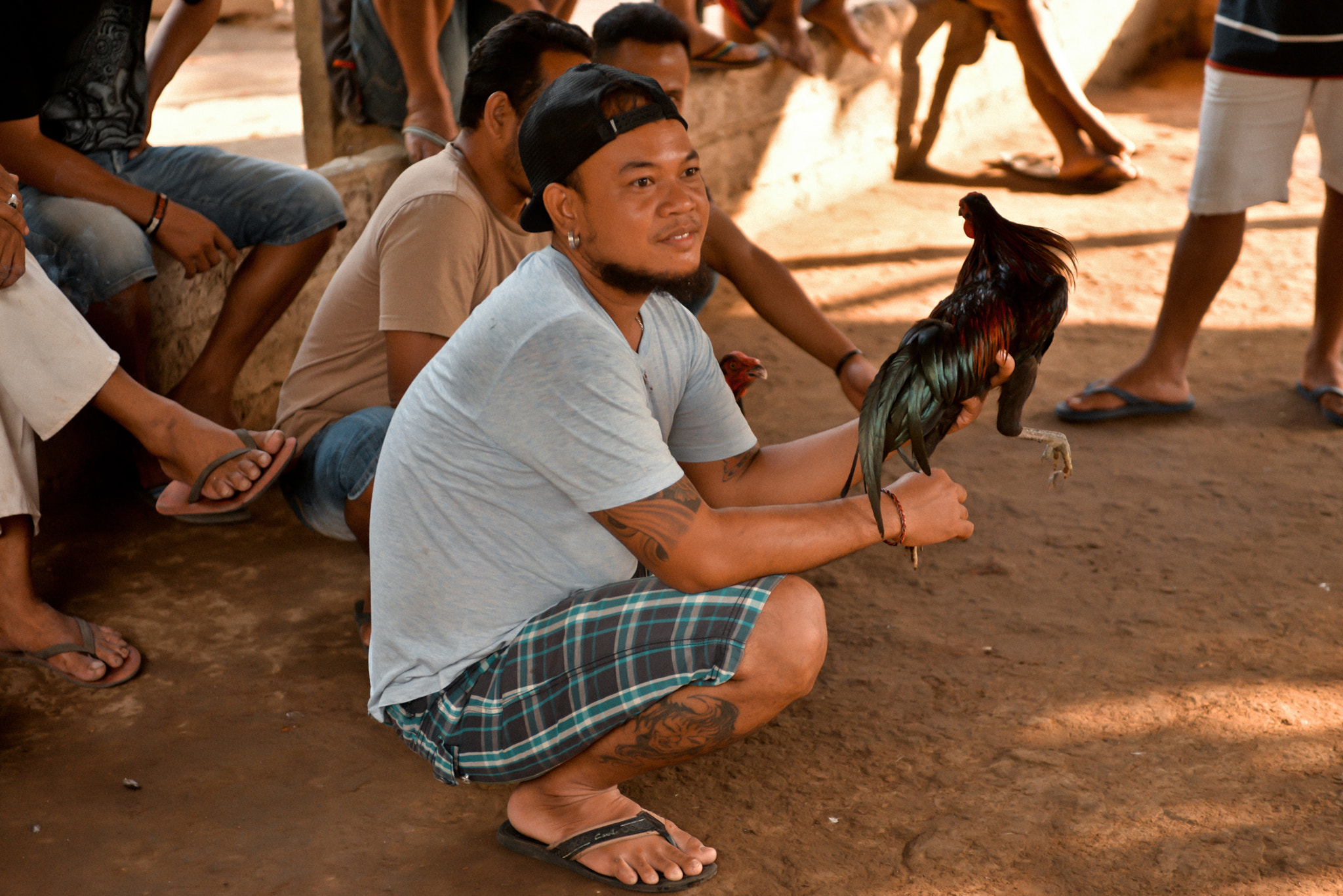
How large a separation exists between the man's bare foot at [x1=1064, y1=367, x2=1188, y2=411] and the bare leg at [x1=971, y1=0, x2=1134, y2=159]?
2.70m

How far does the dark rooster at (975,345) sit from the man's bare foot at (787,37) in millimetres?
3493

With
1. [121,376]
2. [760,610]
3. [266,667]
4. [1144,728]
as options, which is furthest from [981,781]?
[121,376]

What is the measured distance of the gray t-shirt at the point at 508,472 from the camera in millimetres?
1759

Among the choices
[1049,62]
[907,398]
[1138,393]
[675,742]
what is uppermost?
[1049,62]

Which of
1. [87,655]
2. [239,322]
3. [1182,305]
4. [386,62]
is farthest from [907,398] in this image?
[386,62]

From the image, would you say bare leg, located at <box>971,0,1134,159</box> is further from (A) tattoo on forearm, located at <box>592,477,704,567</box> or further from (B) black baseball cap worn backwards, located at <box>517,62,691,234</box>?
(A) tattoo on forearm, located at <box>592,477,704,567</box>

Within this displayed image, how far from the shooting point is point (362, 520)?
254 centimetres

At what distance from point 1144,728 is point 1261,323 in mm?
2769

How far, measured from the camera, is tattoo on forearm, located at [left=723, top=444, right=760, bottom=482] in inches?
89.4

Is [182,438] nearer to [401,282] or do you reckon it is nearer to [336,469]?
[336,469]

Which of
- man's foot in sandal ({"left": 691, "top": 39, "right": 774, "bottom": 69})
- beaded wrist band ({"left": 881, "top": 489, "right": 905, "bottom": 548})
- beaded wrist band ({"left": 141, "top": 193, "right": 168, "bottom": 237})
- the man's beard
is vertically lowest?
beaded wrist band ({"left": 881, "top": 489, "right": 905, "bottom": 548})

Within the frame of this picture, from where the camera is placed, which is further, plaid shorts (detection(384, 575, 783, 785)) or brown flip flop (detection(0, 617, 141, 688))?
brown flip flop (detection(0, 617, 141, 688))

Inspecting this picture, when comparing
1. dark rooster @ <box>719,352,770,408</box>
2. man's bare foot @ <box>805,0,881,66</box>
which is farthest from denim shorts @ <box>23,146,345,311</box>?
man's bare foot @ <box>805,0,881,66</box>

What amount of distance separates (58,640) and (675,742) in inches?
56.1
